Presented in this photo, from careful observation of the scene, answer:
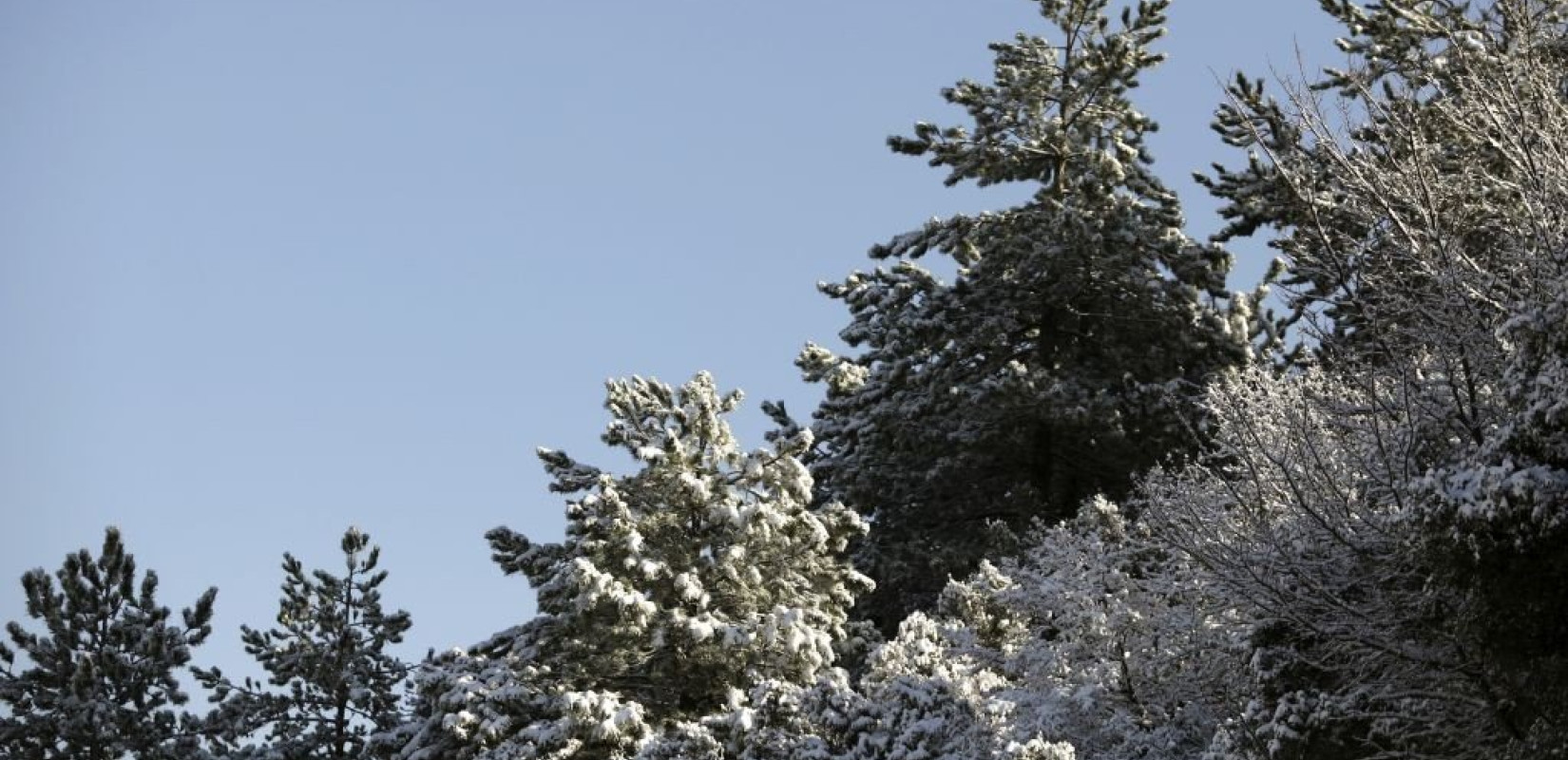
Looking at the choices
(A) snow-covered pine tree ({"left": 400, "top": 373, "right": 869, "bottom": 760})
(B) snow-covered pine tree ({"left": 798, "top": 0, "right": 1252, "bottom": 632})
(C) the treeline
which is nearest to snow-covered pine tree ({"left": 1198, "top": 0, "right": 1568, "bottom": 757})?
(C) the treeline

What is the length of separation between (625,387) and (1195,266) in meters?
10.2

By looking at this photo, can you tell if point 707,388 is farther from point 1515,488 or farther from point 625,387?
point 1515,488

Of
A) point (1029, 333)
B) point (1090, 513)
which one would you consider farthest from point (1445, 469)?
point (1029, 333)

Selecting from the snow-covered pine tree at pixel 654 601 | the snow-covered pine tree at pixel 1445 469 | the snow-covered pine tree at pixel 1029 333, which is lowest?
the snow-covered pine tree at pixel 1445 469

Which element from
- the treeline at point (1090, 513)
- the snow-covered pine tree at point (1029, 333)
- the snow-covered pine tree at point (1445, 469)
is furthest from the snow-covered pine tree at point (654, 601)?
the snow-covered pine tree at point (1445, 469)

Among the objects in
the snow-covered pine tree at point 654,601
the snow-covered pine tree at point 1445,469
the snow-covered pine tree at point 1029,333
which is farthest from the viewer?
the snow-covered pine tree at point 1029,333

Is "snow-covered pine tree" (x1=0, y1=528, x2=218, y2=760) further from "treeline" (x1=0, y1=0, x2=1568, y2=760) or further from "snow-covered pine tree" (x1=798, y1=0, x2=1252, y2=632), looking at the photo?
"snow-covered pine tree" (x1=798, y1=0, x2=1252, y2=632)

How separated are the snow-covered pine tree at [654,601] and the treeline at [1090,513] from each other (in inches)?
2.5

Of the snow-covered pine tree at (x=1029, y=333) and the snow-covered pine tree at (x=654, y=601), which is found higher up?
the snow-covered pine tree at (x=1029, y=333)

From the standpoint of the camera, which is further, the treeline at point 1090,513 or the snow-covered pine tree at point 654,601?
the snow-covered pine tree at point 654,601

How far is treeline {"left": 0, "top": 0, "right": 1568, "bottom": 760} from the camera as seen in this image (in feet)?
40.3

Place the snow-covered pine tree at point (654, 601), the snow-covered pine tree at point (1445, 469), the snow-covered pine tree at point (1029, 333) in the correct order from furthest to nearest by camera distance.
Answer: the snow-covered pine tree at point (1029, 333) < the snow-covered pine tree at point (654, 601) < the snow-covered pine tree at point (1445, 469)

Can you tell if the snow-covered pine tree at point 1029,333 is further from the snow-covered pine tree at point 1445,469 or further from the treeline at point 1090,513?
the snow-covered pine tree at point 1445,469

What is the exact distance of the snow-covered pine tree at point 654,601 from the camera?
870 inches
